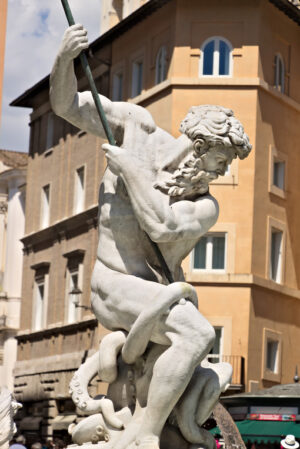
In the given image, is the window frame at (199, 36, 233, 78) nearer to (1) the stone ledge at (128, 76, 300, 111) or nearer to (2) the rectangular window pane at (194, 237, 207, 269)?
(1) the stone ledge at (128, 76, 300, 111)

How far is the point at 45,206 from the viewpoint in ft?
169

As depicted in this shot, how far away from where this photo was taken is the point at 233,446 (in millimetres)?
7484

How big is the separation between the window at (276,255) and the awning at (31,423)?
11690 mm

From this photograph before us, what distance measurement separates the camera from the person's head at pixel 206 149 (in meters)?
6.46

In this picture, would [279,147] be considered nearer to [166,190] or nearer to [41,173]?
[41,173]

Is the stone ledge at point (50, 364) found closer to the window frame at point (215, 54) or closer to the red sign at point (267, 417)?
the window frame at point (215, 54)

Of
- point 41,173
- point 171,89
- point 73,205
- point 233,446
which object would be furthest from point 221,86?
point 233,446

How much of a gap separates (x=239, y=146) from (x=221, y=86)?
33.4 meters

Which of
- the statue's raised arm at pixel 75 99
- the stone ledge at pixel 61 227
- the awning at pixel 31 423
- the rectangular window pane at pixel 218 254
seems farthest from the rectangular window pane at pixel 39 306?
the statue's raised arm at pixel 75 99

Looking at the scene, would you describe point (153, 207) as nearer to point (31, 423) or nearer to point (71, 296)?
point (71, 296)

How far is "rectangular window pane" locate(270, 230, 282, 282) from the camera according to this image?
4000 cm

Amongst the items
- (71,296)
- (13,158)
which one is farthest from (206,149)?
(13,158)

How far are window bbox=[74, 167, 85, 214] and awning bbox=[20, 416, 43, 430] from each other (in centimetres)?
769

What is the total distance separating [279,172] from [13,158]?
1044 inches
